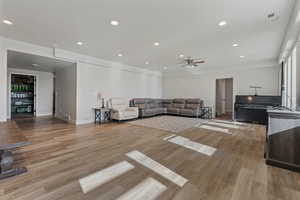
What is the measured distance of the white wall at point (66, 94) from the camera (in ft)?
18.0

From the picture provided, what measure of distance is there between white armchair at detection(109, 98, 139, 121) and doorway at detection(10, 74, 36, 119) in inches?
179

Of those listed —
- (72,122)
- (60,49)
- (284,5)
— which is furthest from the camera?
(72,122)

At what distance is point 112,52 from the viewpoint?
508 cm

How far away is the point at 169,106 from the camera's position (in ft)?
28.0

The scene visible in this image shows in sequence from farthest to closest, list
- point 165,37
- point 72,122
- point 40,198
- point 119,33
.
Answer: point 72,122 < point 165,37 < point 119,33 < point 40,198

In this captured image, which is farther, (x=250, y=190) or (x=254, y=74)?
(x=254, y=74)

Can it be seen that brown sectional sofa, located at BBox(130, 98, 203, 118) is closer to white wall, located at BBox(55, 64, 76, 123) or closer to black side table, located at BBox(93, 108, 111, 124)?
black side table, located at BBox(93, 108, 111, 124)

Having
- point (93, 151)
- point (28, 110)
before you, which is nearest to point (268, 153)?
point (93, 151)

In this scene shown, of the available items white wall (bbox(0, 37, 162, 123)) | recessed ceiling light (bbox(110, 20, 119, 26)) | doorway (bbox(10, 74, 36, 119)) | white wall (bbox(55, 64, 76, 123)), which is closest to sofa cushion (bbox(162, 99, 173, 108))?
white wall (bbox(0, 37, 162, 123))

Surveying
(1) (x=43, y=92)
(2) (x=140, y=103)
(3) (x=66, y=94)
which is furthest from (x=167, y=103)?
(1) (x=43, y=92)

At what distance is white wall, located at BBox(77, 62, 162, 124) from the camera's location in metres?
5.43

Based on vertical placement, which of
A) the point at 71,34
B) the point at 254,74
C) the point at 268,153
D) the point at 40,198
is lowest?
the point at 40,198

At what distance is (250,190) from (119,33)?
3897 millimetres

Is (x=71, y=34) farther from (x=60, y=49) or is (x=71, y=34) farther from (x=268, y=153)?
(x=268, y=153)
